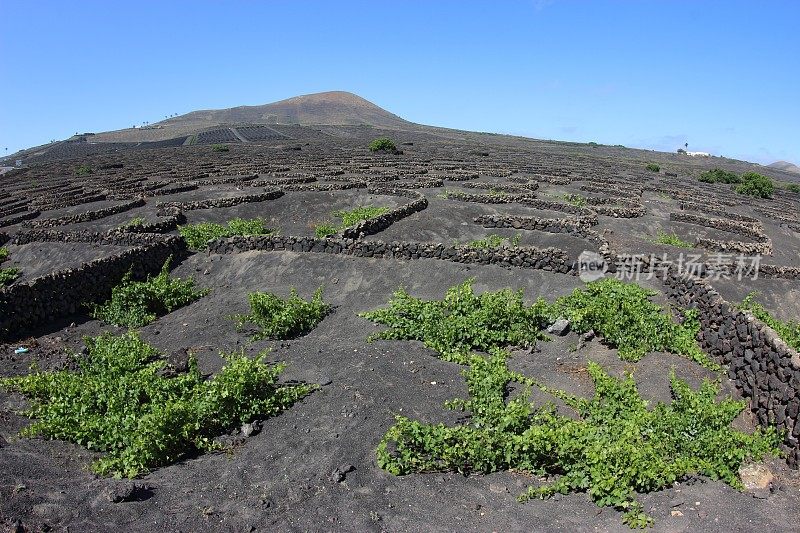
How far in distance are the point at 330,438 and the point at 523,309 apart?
6.30 meters

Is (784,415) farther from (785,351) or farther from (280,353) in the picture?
(280,353)

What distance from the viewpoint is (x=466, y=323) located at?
41.8 feet

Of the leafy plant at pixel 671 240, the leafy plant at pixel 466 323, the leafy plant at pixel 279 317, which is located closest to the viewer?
the leafy plant at pixel 466 323

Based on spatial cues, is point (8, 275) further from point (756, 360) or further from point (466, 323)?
point (756, 360)

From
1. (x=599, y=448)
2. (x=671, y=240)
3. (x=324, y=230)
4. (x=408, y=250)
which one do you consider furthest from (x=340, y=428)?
(x=671, y=240)

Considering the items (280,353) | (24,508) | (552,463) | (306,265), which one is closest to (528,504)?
(552,463)

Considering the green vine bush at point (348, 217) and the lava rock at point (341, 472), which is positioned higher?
the green vine bush at point (348, 217)

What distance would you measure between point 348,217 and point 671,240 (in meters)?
14.7

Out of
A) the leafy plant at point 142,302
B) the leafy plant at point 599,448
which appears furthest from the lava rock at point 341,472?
the leafy plant at point 142,302

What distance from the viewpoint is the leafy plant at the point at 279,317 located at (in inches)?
546

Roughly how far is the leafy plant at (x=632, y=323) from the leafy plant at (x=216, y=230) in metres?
14.3

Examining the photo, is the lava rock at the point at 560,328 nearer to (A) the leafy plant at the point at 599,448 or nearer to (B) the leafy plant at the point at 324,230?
(A) the leafy plant at the point at 599,448

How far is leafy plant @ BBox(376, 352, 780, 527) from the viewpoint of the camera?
718cm

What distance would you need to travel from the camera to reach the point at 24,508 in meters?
6.36
